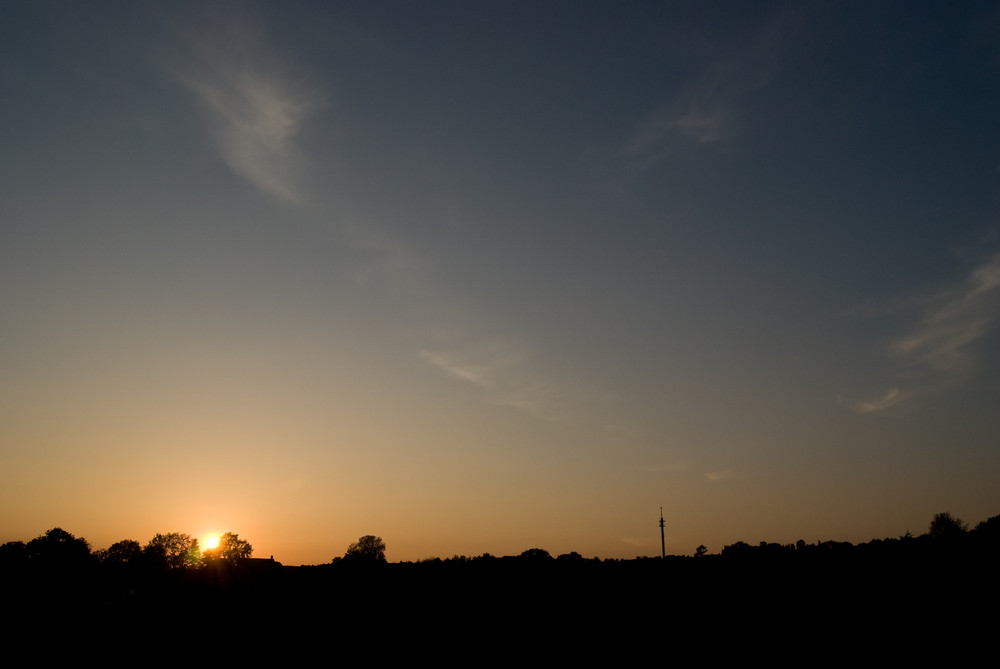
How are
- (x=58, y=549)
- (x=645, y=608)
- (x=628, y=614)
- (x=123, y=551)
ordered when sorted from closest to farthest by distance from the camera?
(x=628, y=614) → (x=645, y=608) → (x=58, y=549) → (x=123, y=551)

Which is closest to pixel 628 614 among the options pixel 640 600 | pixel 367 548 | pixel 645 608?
pixel 645 608

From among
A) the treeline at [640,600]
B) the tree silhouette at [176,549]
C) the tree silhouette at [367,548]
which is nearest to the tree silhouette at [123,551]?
the tree silhouette at [176,549]

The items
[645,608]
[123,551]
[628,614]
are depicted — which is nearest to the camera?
[628,614]

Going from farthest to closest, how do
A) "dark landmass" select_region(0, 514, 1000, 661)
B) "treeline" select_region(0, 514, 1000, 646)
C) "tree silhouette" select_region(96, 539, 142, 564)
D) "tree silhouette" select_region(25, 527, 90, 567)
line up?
1. "tree silhouette" select_region(96, 539, 142, 564)
2. "tree silhouette" select_region(25, 527, 90, 567)
3. "treeline" select_region(0, 514, 1000, 646)
4. "dark landmass" select_region(0, 514, 1000, 661)

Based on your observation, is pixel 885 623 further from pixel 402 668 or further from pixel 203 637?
pixel 203 637

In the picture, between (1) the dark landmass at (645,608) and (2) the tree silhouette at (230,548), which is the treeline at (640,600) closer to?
(1) the dark landmass at (645,608)

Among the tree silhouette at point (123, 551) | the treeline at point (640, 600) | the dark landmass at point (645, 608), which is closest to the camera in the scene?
the dark landmass at point (645, 608)

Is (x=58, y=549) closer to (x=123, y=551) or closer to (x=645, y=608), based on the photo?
(x=123, y=551)

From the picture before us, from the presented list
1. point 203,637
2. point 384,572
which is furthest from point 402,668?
point 384,572

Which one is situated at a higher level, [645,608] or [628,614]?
[645,608]

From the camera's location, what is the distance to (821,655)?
20312mm

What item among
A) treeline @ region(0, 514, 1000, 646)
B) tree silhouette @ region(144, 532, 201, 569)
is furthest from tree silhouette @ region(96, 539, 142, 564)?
treeline @ region(0, 514, 1000, 646)

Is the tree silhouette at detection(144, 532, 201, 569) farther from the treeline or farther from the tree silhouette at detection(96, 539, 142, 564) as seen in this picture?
the treeline

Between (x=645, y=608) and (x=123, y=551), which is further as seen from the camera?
(x=123, y=551)
